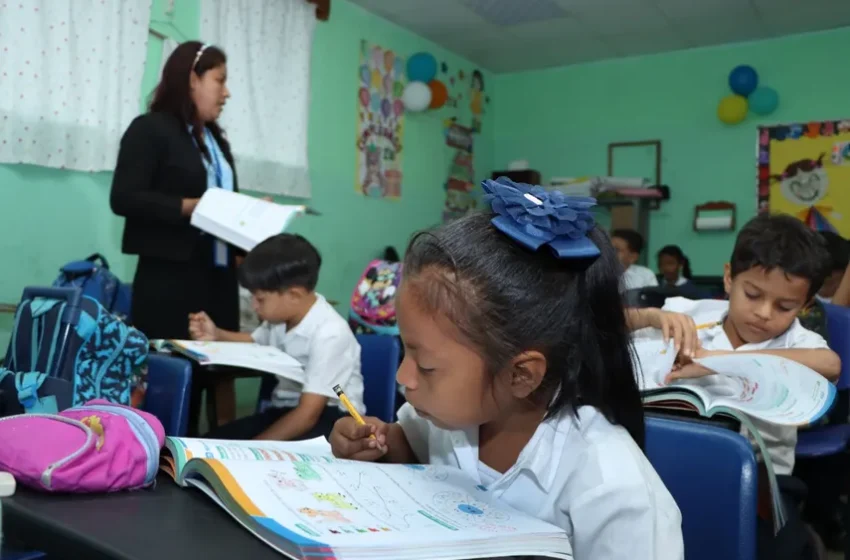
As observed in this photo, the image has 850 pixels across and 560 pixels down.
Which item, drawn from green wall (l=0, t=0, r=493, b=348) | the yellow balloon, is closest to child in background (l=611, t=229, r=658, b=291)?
the yellow balloon

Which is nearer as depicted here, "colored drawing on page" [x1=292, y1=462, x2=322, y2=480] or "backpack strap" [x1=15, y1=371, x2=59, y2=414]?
"colored drawing on page" [x1=292, y1=462, x2=322, y2=480]

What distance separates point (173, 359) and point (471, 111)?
14.8 ft

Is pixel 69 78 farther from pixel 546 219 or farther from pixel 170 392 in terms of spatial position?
pixel 546 219

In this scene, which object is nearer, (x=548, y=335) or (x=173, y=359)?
(x=548, y=335)

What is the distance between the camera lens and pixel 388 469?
0.73 m

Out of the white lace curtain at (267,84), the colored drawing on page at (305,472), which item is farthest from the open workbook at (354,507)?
the white lace curtain at (267,84)

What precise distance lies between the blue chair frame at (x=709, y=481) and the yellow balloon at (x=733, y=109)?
449 cm

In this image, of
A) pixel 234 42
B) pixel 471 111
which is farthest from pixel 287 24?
pixel 471 111

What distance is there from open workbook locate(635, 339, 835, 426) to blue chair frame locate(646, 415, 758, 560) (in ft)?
0.51

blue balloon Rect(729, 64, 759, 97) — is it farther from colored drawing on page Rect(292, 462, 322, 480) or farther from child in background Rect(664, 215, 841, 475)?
colored drawing on page Rect(292, 462, 322, 480)

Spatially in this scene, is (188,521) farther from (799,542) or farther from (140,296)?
(140,296)

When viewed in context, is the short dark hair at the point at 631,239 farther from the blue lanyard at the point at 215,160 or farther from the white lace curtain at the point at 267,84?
the blue lanyard at the point at 215,160

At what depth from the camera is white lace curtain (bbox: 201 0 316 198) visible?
3.58m

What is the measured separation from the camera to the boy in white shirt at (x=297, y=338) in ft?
5.68
